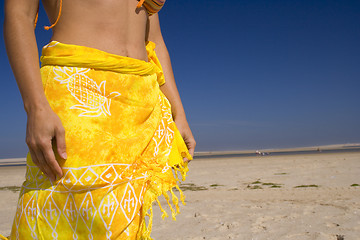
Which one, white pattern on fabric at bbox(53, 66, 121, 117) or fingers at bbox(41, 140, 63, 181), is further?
white pattern on fabric at bbox(53, 66, 121, 117)

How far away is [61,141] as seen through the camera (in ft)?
3.81

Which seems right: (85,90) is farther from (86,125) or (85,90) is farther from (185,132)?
(185,132)

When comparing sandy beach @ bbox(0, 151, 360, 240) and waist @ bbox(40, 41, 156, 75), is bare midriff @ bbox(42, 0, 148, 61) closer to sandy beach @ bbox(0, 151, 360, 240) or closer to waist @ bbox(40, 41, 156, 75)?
waist @ bbox(40, 41, 156, 75)

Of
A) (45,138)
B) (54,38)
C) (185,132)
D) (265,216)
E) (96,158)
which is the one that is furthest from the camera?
(265,216)

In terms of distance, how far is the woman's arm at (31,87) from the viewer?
1.12 metres

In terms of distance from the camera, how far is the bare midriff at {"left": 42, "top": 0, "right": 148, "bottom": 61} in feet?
4.50

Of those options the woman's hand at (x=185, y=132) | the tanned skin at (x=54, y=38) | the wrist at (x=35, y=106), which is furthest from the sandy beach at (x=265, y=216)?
the wrist at (x=35, y=106)

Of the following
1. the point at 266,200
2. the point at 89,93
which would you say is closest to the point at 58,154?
the point at 89,93

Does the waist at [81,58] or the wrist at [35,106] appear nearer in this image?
the wrist at [35,106]

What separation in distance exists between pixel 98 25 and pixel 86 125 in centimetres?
47

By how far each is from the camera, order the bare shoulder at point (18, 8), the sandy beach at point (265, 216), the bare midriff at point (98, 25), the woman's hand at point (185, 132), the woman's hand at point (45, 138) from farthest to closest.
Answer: the sandy beach at point (265, 216)
the woman's hand at point (185, 132)
the bare midriff at point (98, 25)
the bare shoulder at point (18, 8)
the woman's hand at point (45, 138)

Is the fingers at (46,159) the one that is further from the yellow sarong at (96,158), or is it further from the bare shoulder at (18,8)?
the bare shoulder at (18,8)

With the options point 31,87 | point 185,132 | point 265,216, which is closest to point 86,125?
point 31,87

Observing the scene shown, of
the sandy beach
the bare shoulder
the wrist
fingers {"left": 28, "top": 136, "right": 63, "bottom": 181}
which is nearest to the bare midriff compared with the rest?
the bare shoulder
